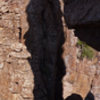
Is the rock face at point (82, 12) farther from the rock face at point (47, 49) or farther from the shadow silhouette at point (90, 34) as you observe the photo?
the rock face at point (47, 49)

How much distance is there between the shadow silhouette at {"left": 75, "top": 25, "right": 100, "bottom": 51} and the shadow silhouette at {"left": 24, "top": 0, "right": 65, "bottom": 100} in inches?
429

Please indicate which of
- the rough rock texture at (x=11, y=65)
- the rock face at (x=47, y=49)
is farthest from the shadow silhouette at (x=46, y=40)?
the rough rock texture at (x=11, y=65)

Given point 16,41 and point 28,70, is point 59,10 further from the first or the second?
point 28,70

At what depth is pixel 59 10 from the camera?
16375 mm

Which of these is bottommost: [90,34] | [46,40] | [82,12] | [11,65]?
[11,65]

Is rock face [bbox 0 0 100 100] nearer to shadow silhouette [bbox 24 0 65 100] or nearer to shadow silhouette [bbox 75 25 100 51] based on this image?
shadow silhouette [bbox 24 0 65 100]

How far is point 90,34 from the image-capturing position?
195 inches

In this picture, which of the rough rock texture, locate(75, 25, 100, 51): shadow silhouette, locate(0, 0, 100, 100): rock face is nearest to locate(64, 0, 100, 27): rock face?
locate(75, 25, 100, 51): shadow silhouette

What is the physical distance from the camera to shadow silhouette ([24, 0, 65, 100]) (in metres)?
16.2

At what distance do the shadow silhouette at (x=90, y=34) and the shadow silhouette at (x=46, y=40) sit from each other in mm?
10901

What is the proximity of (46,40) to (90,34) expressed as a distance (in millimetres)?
11765

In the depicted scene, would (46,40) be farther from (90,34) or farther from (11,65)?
(90,34)

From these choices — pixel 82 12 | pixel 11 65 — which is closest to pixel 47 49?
pixel 11 65

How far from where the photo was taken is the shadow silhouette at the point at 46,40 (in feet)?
53.3
